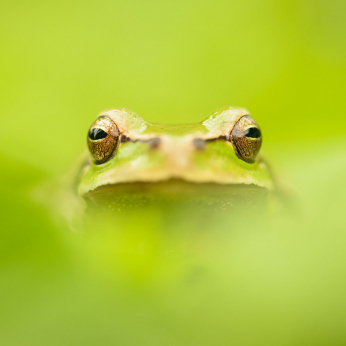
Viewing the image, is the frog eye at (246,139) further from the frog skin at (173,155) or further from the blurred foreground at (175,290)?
the blurred foreground at (175,290)

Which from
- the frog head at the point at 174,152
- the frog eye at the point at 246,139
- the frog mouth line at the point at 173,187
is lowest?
the frog mouth line at the point at 173,187

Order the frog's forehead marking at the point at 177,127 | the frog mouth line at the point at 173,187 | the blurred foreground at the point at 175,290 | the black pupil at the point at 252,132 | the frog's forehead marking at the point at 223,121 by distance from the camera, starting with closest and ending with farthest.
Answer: the blurred foreground at the point at 175,290 → the frog mouth line at the point at 173,187 → the frog's forehead marking at the point at 177,127 → the frog's forehead marking at the point at 223,121 → the black pupil at the point at 252,132

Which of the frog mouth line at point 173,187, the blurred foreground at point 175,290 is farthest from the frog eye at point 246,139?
the blurred foreground at point 175,290

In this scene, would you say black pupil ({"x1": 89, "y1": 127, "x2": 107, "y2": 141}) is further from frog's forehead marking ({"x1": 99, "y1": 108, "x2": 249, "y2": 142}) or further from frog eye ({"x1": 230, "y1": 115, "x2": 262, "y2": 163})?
frog eye ({"x1": 230, "y1": 115, "x2": 262, "y2": 163})

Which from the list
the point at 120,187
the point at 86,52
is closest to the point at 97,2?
the point at 86,52

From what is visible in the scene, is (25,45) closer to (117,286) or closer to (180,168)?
(180,168)

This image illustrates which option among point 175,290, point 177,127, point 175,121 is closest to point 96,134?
point 177,127
